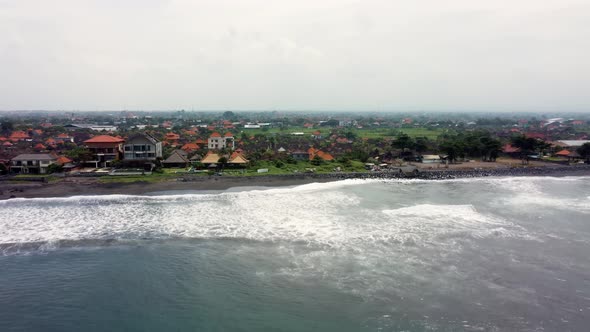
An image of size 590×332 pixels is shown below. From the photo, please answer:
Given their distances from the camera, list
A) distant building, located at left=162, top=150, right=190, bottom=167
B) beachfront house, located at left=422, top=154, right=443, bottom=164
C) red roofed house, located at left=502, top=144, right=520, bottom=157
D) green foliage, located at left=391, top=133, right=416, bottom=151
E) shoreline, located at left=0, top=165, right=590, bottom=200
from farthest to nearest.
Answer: red roofed house, located at left=502, top=144, right=520, bottom=157
green foliage, located at left=391, top=133, right=416, bottom=151
beachfront house, located at left=422, top=154, right=443, bottom=164
distant building, located at left=162, top=150, right=190, bottom=167
shoreline, located at left=0, top=165, right=590, bottom=200

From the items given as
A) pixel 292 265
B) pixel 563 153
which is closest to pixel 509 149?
pixel 563 153

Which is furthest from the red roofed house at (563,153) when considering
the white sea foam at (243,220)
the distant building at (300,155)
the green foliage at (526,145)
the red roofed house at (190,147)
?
the red roofed house at (190,147)

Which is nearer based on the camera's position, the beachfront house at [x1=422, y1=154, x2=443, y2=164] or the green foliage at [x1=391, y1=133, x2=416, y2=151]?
the beachfront house at [x1=422, y1=154, x2=443, y2=164]

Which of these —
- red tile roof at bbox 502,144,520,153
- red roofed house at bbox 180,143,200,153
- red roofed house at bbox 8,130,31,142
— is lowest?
red tile roof at bbox 502,144,520,153

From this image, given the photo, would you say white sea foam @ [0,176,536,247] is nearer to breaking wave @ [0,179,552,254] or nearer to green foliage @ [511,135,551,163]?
breaking wave @ [0,179,552,254]

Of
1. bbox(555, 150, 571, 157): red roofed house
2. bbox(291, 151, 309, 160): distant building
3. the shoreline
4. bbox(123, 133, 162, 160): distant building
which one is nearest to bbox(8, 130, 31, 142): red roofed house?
bbox(123, 133, 162, 160): distant building

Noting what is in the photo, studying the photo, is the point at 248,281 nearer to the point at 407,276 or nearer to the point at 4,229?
the point at 407,276

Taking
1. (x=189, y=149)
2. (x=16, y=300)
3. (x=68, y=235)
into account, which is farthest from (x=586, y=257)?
(x=189, y=149)
